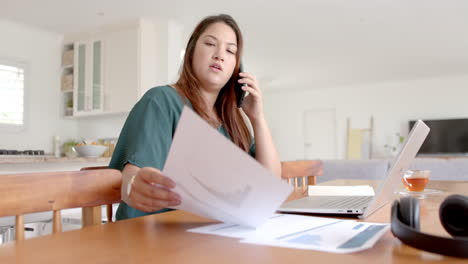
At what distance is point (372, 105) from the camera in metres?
9.03

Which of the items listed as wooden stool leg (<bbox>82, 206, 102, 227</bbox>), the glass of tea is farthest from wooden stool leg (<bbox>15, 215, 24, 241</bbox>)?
the glass of tea

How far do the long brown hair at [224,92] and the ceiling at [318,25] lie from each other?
2990mm

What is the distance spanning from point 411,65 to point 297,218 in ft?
24.2

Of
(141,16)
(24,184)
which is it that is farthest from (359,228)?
(141,16)

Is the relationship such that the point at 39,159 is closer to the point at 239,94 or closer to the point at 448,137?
the point at 239,94

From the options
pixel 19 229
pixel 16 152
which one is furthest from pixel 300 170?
pixel 16 152

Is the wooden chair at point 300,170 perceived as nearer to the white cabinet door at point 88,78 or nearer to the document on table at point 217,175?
the document on table at point 217,175

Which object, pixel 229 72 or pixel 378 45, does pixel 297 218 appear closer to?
pixel 229 72

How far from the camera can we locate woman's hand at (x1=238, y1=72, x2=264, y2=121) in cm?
123

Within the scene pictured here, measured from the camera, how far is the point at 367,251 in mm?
443

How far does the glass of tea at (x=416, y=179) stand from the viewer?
1.09m

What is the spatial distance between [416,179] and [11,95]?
185 inches

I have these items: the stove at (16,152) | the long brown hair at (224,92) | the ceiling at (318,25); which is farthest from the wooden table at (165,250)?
the stove at (16,152)

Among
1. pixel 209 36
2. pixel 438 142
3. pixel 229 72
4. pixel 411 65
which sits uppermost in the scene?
pixel 411 65
